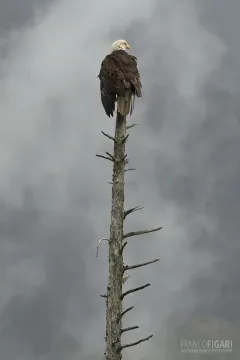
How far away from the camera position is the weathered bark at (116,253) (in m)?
11.2

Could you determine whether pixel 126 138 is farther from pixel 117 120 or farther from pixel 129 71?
pixel 129 71

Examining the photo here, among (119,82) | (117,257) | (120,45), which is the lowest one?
(117,257)

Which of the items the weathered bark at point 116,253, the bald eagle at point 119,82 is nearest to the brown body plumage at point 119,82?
the bald eagle at point 119,82

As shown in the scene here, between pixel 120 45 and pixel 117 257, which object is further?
pixel 120 45

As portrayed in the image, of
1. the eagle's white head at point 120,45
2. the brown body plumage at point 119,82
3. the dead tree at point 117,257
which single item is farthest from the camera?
the eagle's white head at point 120,45

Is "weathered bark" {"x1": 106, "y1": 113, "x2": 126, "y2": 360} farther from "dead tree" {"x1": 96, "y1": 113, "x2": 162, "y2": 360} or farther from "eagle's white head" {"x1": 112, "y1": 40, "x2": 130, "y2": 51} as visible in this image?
"eagle's white head" {"x1": 112, "y1": 40, "x2": 130, "y2": 51}

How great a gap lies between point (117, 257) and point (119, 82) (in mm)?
5111

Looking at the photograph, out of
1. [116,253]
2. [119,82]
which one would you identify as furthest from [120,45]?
[116,253]

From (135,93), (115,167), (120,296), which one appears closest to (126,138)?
(115,167)

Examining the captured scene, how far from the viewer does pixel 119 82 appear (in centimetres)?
1284

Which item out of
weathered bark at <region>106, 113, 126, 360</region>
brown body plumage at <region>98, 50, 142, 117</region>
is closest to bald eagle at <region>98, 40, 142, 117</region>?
brown body plumage at <region>98, 50, 142, 117</region>

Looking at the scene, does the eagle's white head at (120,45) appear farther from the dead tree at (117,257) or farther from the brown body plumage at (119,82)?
the dead tree at (117,257)

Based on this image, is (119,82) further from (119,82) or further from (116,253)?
(116,253)

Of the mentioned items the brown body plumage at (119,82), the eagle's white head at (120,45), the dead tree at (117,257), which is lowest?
the dead tree at (117,257)
